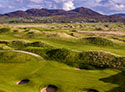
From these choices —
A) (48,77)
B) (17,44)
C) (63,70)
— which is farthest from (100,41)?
(48,77)

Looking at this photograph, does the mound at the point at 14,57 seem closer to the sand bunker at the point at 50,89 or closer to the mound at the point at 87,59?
the mound at the point at 87,59

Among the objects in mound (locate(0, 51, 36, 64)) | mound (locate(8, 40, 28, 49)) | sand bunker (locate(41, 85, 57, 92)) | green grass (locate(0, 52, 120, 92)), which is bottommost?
sand bunker (locate(41, 85, 57, 92))

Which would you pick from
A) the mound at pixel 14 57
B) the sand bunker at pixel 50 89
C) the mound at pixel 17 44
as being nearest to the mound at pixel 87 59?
the mound at pixel 14 57

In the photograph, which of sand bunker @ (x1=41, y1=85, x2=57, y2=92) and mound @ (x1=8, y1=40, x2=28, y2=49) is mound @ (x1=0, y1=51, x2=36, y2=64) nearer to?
mound @ (x1=8, y1=40, x2=28, y2=49)

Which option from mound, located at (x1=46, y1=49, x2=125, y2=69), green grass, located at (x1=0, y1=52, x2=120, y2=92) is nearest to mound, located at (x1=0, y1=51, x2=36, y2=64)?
green grass, located at (x1=0, y1=52, x2=120, y2=92)

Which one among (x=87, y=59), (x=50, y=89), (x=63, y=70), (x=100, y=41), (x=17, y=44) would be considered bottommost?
(x=50, y=89)

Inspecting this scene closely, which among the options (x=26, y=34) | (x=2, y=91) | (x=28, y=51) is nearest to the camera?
(x=2, y=91)

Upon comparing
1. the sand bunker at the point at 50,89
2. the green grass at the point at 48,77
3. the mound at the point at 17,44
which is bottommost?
the sand bunker at the point at 50,89

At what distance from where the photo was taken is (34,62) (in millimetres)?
51125

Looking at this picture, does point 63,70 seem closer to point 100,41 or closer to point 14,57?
point 14,57

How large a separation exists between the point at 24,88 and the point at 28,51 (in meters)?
27.8

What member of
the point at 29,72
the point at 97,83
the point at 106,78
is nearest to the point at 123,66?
the point at 106,78

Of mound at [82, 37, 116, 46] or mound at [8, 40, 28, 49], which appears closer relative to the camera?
mound at [8, 40, 28, 49]

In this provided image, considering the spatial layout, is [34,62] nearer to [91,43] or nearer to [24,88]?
[24,88]
